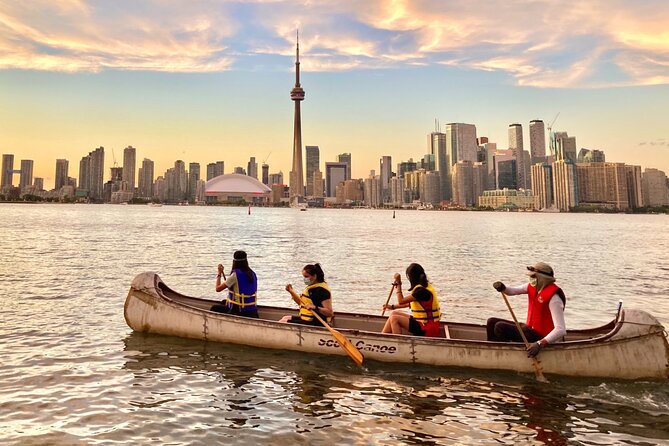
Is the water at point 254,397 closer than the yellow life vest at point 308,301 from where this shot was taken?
Yes

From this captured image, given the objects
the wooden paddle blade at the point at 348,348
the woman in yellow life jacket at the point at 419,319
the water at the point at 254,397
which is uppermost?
the woman in yellow life jacket at the point at 419,319

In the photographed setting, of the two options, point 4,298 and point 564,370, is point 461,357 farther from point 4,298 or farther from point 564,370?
point 4,298

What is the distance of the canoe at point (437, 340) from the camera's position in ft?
33.8

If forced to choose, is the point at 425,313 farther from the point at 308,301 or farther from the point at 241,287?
the point at 241,287

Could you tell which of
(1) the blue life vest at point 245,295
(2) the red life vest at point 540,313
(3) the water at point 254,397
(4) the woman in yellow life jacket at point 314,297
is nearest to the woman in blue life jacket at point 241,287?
(1) the blue life vest at point 245,295

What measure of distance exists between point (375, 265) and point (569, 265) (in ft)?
57.5

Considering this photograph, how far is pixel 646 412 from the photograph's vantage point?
923 cm

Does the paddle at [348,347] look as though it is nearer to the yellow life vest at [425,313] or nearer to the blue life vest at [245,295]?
the yellow life vest at [425,313]

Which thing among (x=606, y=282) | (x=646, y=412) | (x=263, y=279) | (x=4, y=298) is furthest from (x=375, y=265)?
(x=646, y=412)

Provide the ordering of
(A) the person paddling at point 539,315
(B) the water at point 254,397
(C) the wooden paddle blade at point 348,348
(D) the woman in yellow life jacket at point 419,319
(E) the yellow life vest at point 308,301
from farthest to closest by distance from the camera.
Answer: (E) the yellow life vest at point 308,301 < (D) the woman in yellow life jacket at point 419,319 < (C) the wooden paddle blade at point 348,348 < (A) the person paddling at point 539,315 < (B) the water at point 254,397

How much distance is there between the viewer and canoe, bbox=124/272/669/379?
1030 centimetres

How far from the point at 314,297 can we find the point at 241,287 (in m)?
2.28

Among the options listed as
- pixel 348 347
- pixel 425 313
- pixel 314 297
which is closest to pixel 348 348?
pixel 348 347

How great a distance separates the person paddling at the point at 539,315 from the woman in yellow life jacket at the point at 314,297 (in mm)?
4136
